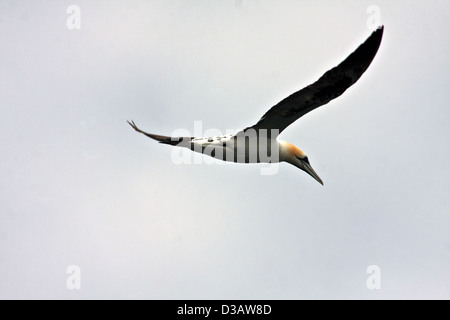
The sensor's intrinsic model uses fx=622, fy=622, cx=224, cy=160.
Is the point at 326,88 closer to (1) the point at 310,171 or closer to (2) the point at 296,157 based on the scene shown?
(2) the point at 296,157

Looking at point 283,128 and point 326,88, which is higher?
point 326,88

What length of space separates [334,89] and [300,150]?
12.0 feet

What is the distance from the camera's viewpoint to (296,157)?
63.9 ft

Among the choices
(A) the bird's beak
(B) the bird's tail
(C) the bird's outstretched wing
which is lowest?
(A) the bird's beak

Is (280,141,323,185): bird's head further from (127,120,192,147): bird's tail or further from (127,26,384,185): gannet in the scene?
(127,120,192,147): bird's tail

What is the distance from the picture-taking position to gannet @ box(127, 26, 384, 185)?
613 inches

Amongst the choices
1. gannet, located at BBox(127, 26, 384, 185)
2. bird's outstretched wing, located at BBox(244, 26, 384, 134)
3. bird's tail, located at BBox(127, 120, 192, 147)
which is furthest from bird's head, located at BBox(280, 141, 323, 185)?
bird's tail, located at BBox(127, 120, 192, 147)

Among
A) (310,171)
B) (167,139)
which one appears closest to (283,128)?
(310,171)

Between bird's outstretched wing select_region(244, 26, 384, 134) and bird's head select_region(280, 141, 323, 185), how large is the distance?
162 cm

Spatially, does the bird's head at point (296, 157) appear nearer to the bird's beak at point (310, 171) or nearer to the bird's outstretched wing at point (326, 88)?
the bird's beak at point (310, 171)

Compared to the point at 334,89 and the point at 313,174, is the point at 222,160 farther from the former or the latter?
the point at 334,89

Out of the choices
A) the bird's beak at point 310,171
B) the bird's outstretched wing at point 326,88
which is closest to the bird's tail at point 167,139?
the bird's outstretched wing at point 326,88

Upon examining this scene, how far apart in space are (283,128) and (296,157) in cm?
172
